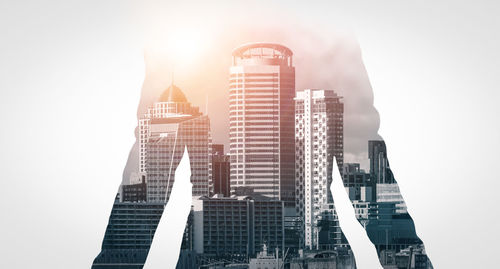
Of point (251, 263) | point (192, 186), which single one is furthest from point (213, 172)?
point (251, 263)

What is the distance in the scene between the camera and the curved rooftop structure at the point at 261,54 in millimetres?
8805

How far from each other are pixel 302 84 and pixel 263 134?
476mm

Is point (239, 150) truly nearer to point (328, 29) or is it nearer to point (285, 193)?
point (285, 193)

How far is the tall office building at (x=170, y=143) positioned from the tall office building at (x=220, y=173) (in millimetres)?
40

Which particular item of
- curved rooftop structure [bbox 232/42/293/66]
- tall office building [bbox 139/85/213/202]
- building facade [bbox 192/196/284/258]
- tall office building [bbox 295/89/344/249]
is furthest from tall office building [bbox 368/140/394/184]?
tall office building [bbox 139/85/213/202]


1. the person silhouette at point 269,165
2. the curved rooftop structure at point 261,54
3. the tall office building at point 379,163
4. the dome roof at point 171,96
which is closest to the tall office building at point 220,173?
the person silhouette at point 269,165

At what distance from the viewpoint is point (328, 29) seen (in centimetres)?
890

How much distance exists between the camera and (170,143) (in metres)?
8.81

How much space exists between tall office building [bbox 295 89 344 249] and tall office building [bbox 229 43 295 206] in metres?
0.07

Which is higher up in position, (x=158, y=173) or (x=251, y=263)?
(x=158, y=173)

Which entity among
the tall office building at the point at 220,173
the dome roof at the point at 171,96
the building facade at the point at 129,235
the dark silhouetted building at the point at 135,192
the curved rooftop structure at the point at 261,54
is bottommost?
the building facade at the point at 129,235

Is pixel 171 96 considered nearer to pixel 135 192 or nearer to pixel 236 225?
pixel 135 192

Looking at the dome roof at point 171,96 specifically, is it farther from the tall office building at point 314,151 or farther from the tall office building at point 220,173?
the tall office building at point 314,151

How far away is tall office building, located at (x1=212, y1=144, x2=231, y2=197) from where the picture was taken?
876cm
